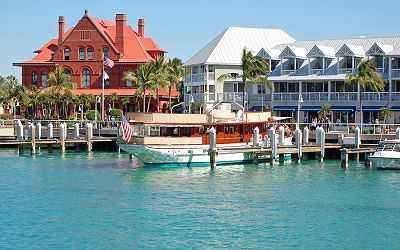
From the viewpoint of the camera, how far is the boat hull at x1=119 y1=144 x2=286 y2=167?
2286 inches

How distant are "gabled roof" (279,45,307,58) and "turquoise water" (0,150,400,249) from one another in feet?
102

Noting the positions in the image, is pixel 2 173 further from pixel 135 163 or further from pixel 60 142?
pixel 60 142

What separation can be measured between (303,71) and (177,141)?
33267mm

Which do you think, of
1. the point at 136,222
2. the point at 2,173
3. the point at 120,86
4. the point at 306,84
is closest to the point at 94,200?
the point at 136,222

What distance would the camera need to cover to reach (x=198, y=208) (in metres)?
40.6

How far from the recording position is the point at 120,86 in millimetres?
106562

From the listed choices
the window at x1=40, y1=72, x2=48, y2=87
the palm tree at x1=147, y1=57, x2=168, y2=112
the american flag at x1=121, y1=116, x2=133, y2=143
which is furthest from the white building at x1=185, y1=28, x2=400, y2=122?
the american flag at x1=121, y1=116, x2=133, y2=143

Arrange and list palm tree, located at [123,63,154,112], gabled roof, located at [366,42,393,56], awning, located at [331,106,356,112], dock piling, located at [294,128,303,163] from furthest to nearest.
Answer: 1. palm tree, located at [123,63,154,112]
2. awning, located at [331,106,356,112]
3. gabled roof, located at [366,42,393,56]
4. dock piling, located at [294,128,303,163]

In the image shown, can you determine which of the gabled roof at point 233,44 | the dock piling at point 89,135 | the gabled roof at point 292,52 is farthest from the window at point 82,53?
the dock piling at point 89,135

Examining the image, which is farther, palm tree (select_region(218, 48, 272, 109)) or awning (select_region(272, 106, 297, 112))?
awning (select_region(272, 106, 297, 112))

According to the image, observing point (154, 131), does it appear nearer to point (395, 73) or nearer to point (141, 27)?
point (395, 73)

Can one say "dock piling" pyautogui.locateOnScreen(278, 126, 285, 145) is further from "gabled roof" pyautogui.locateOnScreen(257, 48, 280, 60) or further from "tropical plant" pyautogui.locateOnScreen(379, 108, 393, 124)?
"gabled roof" pyautogui.locateOnScreen(257, 48, 280, 60)

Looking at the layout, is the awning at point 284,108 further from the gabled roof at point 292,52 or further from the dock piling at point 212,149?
the dock piling at point 212,149

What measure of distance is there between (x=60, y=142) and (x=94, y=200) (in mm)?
31297
